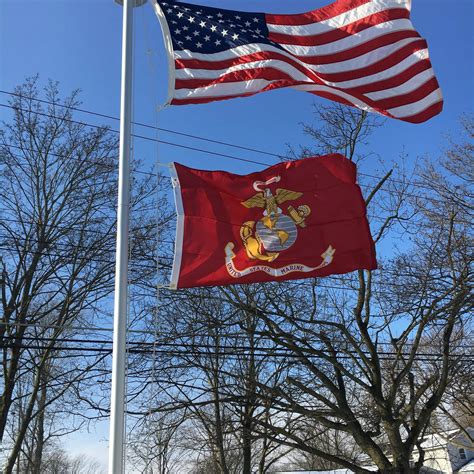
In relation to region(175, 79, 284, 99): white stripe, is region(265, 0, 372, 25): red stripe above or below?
above

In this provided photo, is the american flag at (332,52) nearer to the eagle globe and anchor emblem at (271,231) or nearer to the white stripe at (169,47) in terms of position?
the white stripe at (169,47)

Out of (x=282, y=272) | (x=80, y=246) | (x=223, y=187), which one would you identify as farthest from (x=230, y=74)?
(x=80, y=246)

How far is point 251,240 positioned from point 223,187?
77 cm

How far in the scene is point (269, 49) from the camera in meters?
7.09

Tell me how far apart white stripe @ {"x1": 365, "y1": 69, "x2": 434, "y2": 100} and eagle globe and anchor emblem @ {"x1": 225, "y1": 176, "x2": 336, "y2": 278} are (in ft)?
5.33

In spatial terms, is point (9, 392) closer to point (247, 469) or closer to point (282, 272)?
point (247, 469)

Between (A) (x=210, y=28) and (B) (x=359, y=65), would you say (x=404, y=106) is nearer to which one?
(B) (x=359, y=65)

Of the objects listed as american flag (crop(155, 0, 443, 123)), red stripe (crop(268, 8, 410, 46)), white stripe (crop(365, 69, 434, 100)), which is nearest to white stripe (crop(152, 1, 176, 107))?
american flag (crop(155, 0, 443, 123))

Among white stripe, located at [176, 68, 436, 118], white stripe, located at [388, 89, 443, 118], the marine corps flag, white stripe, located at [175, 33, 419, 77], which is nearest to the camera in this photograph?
the marine corps flag

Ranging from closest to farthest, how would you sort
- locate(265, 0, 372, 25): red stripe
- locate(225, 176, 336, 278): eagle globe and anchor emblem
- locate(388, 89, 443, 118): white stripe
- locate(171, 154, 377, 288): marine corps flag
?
locate(171, 154, 377, 288): marine corps flag → locate(225, 176, 336, 278): eagle globe and anchor emblem → locate(388, 89, 443, 118): white stripe → locate(265, 0, 372, 25): red stripe

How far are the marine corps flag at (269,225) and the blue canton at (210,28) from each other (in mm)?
1487

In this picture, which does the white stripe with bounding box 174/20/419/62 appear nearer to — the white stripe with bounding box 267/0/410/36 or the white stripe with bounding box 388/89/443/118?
the white stripe with bounding box 267/0/410/36

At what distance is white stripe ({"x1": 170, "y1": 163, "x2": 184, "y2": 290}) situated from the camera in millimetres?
6036

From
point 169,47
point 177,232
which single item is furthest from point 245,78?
point 177,232
